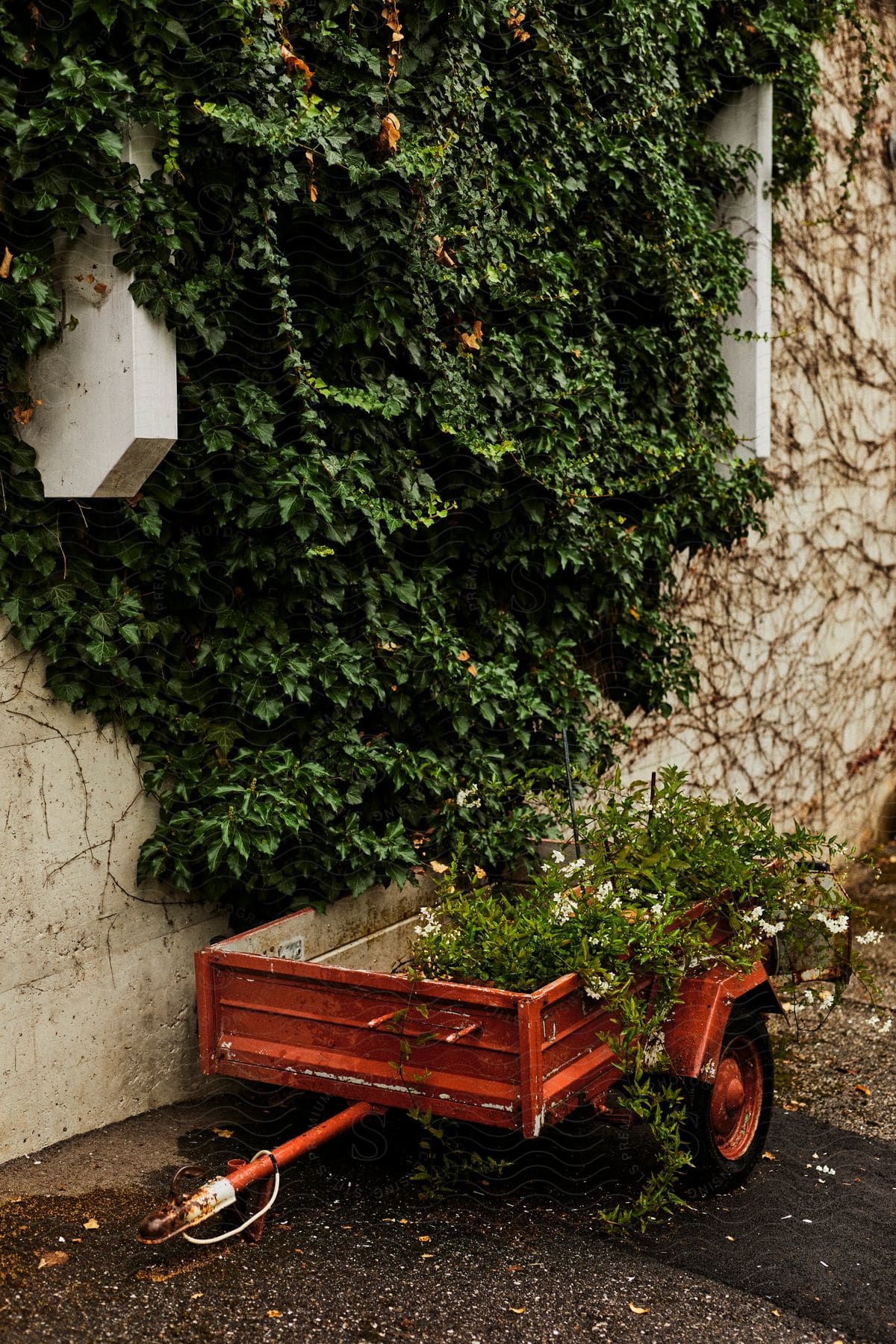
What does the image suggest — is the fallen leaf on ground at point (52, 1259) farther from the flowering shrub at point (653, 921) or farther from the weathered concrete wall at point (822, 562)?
the weathered concrete wall at point (822, 562)

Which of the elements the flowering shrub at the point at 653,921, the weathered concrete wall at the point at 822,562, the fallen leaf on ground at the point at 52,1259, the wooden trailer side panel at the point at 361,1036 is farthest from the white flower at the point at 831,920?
the weathered concrete wall at the point at 822,562

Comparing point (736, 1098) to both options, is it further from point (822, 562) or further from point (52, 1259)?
point (822, 562)

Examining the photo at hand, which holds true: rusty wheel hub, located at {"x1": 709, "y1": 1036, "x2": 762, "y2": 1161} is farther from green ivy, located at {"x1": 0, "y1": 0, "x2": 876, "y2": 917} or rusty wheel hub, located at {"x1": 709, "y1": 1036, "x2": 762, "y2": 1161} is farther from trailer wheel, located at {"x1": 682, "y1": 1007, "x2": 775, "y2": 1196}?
green ivy, located at {"x1": 0, "y1": 0, "x2": 876, "y2": 917}

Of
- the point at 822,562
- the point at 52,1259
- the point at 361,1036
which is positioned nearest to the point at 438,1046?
the point at 361,1036

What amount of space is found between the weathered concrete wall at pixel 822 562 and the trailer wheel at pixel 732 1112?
8.66 feet

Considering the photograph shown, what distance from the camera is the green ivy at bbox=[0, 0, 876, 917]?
338cm

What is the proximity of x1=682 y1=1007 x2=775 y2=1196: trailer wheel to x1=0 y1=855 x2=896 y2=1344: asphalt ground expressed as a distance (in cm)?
9

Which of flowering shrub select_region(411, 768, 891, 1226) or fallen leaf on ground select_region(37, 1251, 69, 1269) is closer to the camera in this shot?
fallen leaf on ground select_region(37, 1251, 69, 1269)

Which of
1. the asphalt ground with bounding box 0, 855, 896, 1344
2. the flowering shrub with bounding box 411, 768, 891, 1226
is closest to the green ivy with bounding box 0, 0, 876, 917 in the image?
the flowering shrub with bounding box 411, 768, 891, 1226

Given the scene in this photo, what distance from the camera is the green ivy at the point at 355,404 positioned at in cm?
338

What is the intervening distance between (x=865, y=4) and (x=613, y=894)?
24.1 ft

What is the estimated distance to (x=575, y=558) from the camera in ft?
16.3

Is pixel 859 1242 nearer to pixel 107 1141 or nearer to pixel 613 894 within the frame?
pixel 613 894

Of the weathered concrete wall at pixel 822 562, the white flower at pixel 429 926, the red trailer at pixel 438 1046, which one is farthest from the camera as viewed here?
the weathered concrete wall at pixel 822 562
